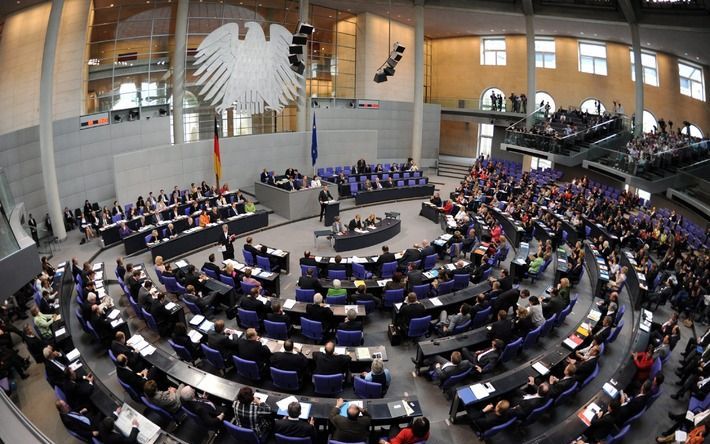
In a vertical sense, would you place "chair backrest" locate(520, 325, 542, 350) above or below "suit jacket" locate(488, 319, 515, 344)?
below

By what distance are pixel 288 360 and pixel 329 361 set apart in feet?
2.34

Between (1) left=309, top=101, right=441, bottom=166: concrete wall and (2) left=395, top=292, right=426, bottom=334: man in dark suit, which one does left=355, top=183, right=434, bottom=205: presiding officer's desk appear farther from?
(2) left=395, top=292, right=426, bottom=334: man in dark suit

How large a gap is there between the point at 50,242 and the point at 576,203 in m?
20.2

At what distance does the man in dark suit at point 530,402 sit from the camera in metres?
6.77

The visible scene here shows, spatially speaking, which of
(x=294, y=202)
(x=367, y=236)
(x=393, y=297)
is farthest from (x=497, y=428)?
(x=294, y=202)

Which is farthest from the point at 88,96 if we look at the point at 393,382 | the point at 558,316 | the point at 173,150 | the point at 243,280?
the point at 558,316

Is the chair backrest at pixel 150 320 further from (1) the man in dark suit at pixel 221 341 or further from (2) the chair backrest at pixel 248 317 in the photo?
(1) the man in dark suit at pixel 221 341

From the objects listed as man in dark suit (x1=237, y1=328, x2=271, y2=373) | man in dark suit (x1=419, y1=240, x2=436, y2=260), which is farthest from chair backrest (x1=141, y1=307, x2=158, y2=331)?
man in dark suit (x1=419, y1=240, x2=436, y2=260)

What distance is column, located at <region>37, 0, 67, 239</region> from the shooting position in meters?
13.9

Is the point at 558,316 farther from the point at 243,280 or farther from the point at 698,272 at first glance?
the point at 243,280

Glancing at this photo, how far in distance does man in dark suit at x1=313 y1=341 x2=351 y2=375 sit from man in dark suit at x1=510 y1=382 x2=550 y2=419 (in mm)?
2813

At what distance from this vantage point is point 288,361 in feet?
24.9

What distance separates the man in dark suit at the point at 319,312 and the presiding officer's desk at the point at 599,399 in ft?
14.2

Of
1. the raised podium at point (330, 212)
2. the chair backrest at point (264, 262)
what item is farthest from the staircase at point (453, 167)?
the chair backrest at point (264, 262)
